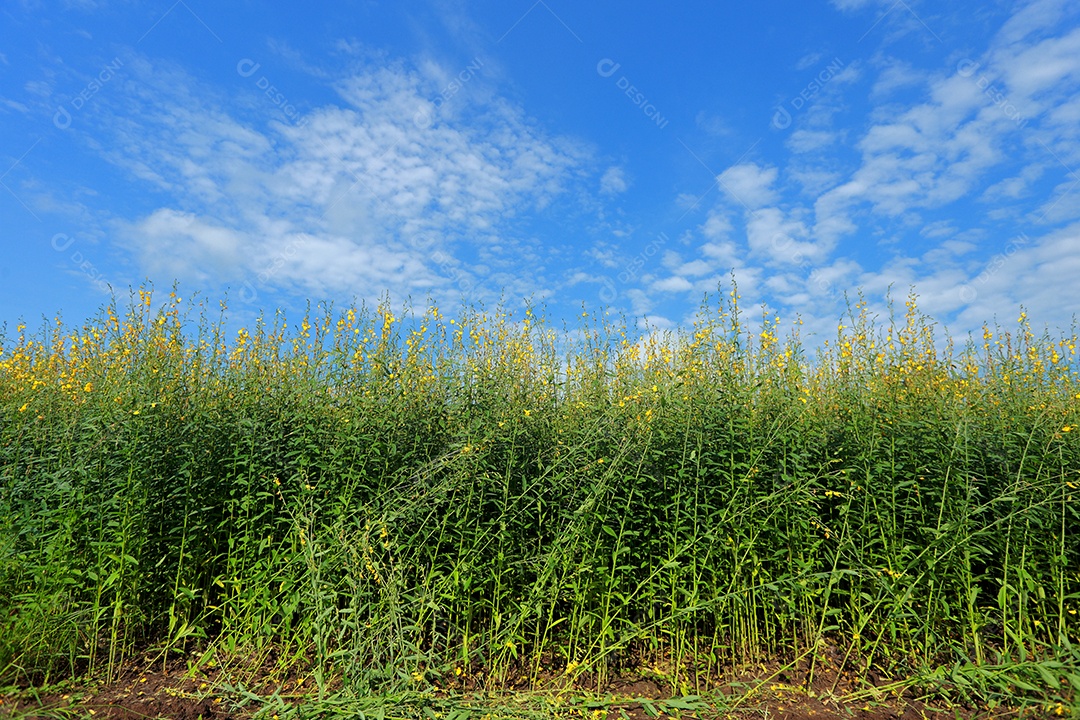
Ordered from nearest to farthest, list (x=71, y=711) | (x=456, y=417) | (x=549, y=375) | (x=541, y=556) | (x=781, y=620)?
1. (x=71, y=711)
2. (x=541, y=556)
3. (x=781, y=620)
4. (x=456, y=417)
5. (x=549, y=375)

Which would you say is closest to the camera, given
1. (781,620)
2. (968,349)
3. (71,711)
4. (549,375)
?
(71,711)

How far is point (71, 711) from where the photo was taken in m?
3.19

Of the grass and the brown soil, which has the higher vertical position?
the grass

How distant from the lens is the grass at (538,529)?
11.5ft

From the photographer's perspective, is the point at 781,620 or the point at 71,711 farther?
the point at 781,620

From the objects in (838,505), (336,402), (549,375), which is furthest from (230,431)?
(838,505)

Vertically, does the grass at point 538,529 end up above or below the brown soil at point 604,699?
above

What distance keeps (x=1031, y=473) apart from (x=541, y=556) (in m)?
3.18

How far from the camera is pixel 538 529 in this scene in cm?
361

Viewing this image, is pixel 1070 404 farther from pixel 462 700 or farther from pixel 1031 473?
pixel 462 700

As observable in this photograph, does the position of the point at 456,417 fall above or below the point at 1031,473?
above

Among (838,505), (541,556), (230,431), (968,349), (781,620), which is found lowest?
(781,620)

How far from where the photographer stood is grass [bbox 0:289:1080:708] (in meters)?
3.51

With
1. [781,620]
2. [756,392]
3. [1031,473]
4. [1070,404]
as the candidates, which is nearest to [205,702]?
[781,620]
